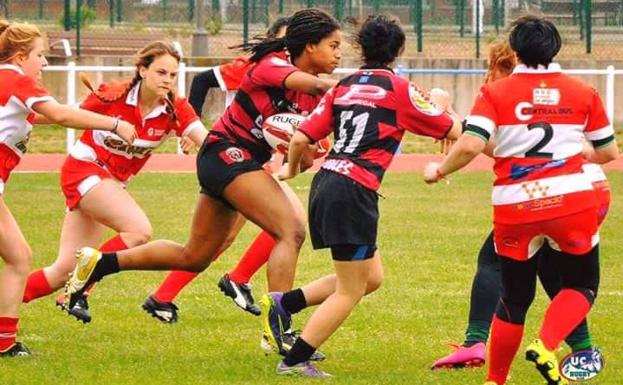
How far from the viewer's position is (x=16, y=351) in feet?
24.7

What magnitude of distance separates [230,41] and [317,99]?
61.5 ft

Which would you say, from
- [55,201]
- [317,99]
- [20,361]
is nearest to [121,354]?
[20,361]

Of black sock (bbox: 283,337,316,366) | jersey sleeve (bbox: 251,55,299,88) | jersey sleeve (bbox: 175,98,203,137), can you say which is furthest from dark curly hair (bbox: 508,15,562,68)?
jersey sleeve (bbox: 175,98,203,137)

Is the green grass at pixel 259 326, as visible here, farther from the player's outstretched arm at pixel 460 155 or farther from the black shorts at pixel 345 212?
the player's outstretched arm at pixel 460 155

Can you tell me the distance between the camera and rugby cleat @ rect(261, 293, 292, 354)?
24.1 ft

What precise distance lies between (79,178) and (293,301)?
1.70m

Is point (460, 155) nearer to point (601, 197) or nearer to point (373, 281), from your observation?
point (601, 197)

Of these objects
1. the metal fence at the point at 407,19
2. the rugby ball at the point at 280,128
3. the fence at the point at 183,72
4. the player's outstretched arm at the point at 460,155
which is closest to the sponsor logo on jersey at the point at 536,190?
the player's outstretched arm at the point at 460,155

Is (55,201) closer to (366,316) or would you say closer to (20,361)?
(366,316)

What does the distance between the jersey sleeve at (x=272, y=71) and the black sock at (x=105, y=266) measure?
1.24 meters

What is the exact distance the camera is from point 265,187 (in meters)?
7.52

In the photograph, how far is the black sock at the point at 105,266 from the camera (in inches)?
309

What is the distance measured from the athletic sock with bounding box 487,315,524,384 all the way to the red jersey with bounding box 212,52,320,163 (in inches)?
69.1

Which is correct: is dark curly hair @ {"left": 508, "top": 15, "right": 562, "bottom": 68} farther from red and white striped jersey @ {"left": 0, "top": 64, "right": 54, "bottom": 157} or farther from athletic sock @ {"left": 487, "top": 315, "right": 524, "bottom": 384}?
red and white striped jersey @ {"left": 0, "top": 64, "right": 54, "bottom": 157}
